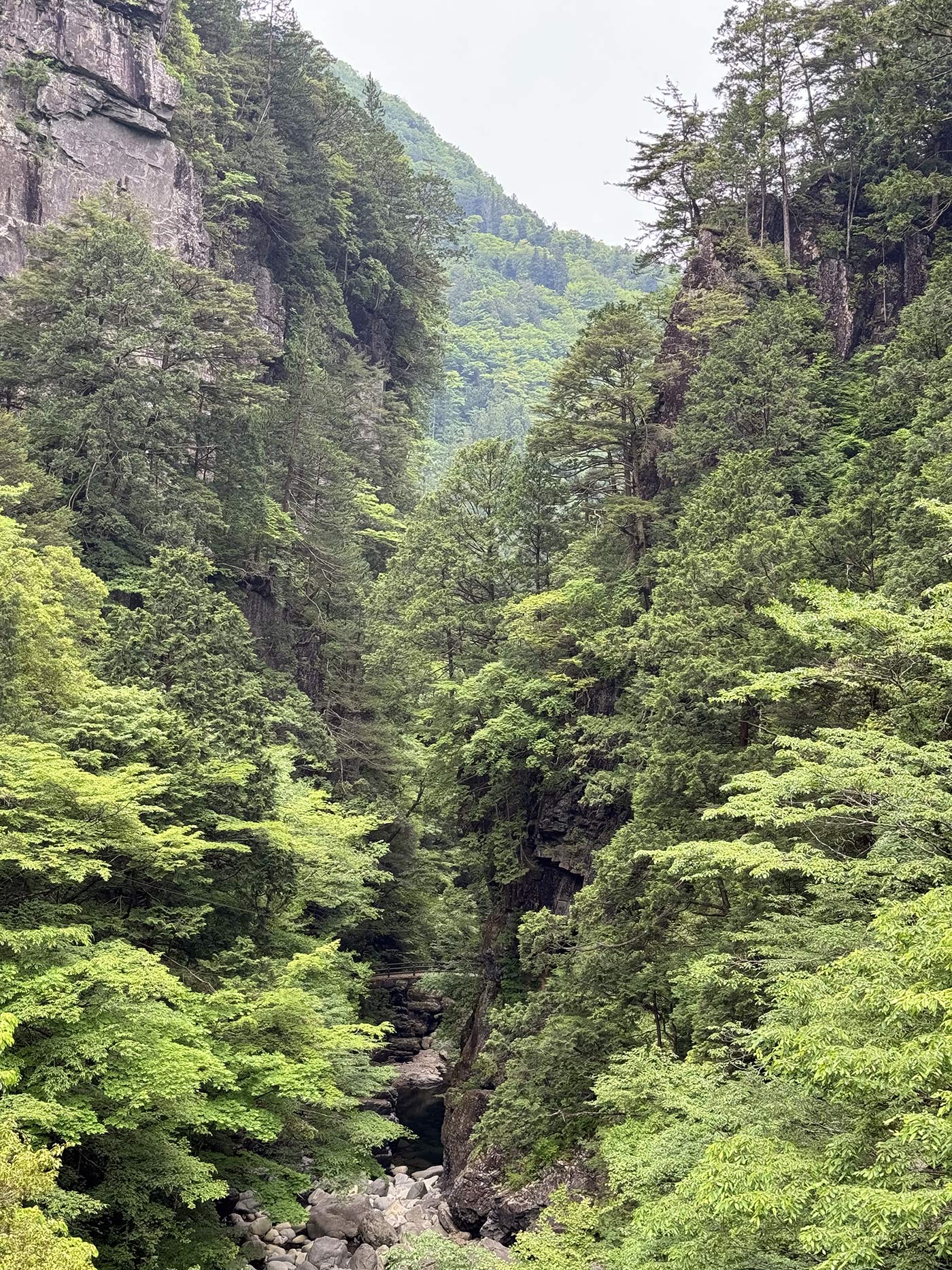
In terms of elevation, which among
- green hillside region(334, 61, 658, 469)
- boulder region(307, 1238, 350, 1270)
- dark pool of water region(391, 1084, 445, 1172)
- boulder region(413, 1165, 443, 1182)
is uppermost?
green hillside region(334, 61, 658, 469)

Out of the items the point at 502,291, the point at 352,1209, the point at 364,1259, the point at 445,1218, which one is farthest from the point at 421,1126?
the point at 502,291

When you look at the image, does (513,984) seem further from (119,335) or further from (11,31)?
(11,31)

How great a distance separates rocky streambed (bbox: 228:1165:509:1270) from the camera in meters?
17.8

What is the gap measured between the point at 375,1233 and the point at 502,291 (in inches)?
3892

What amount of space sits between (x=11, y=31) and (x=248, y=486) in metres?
17.9

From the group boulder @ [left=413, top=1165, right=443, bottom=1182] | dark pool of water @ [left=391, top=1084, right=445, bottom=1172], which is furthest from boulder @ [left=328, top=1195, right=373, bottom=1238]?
dark pool of water @ [left=391, top=1084, right=445, bottom=1172]

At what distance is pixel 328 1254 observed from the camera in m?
18.2

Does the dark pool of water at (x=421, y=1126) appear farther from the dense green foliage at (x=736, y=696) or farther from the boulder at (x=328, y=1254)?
the boulder at (x=328, y=1254)

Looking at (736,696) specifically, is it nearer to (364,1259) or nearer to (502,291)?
(364,1259)

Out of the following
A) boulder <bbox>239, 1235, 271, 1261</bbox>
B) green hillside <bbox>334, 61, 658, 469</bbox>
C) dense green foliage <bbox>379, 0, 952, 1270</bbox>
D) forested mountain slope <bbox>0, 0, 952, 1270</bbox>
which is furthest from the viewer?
green hillside <bbox>334, 61, 658, 469</bbox>

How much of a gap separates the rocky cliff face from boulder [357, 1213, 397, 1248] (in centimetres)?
2905

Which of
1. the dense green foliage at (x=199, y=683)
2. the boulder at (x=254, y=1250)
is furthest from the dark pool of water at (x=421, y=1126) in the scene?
the boulder at (x=254, y=1250)

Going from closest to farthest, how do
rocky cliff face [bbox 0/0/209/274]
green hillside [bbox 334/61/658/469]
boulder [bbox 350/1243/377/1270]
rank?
boulder [bbox 350/1243/377/1270], rocky cliff face [bbox 0/0/209/274], green hillside [bbox 334/61/658/469]

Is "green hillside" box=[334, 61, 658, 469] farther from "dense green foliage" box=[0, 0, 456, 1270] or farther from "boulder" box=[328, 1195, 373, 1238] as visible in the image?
"boulder" box=[328, 1195, 373, 1238]
